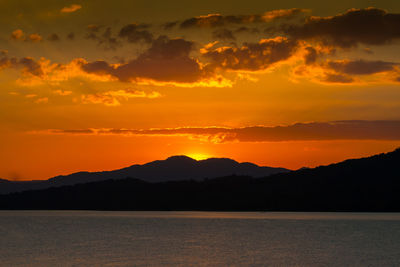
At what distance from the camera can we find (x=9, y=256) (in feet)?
328

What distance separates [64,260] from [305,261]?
120 feet

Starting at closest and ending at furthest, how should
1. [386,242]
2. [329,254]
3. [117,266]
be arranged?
[117,266]
[329,254]
[386,242]

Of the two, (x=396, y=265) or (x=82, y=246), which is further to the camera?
(x=82, y=246)

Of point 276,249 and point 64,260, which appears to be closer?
point 64,260

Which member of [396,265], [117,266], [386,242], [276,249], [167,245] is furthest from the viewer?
[386,242]

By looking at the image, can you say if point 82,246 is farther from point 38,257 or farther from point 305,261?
point 305,261

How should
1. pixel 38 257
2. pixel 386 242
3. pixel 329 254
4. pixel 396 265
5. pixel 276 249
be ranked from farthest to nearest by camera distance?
pixel 386 242 → pixel 276 249 → pixel 329 254 → pixel 38 257 → pixel 396 265

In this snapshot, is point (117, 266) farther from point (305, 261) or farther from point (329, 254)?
point (329, 254)

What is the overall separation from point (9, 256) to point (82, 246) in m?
22.2

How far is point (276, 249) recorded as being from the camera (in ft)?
378

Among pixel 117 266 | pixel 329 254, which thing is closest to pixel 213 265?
pixel 117 266

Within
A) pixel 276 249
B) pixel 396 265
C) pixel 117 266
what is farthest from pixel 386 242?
pixel 117 266

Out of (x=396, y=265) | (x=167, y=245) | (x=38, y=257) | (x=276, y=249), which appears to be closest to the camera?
(x=396, y=265)

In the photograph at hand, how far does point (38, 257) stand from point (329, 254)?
163 feet
